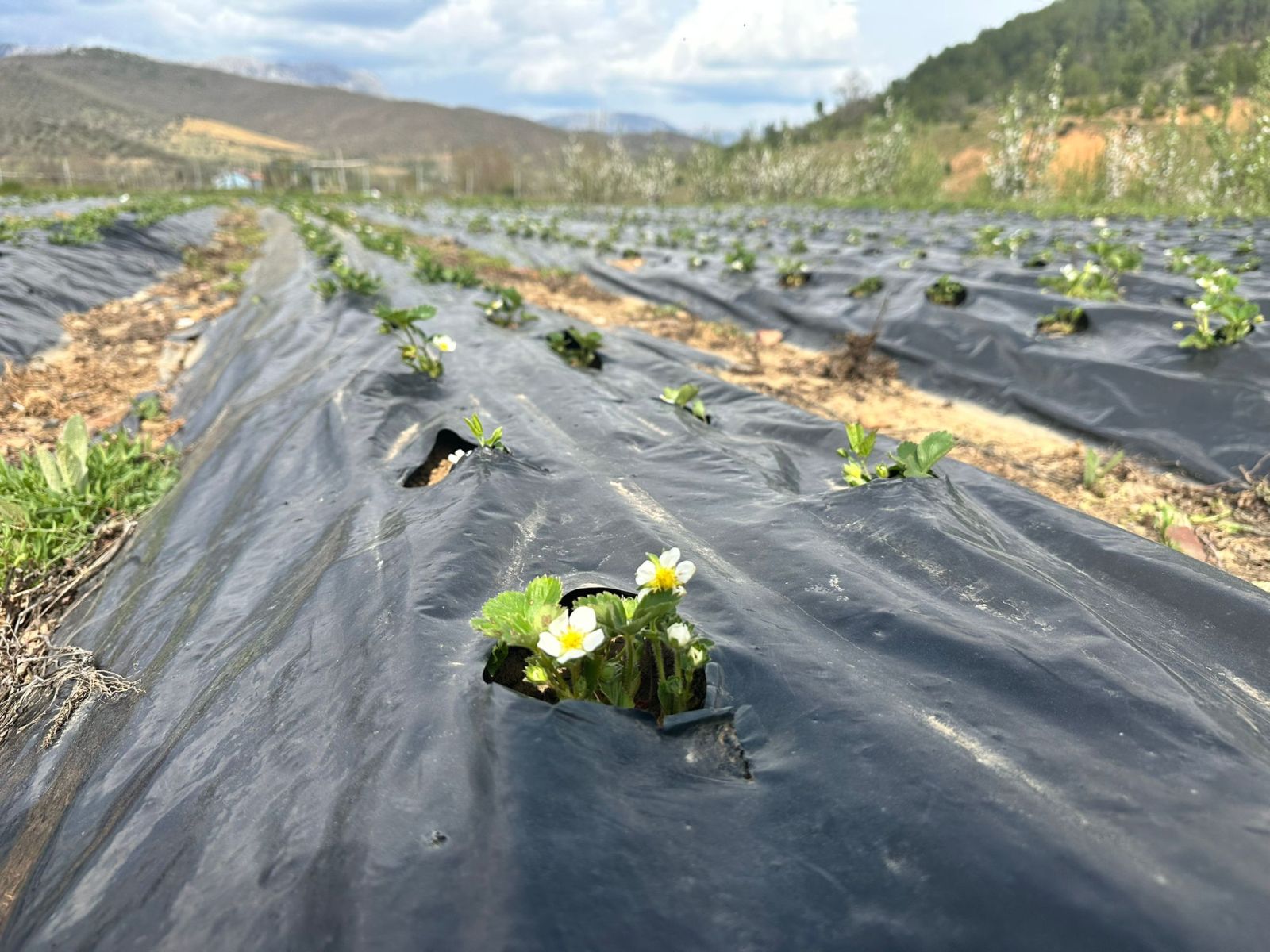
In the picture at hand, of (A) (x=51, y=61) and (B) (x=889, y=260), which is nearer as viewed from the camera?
(B) (x=889, y=260)

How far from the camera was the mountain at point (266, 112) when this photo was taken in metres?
80.1

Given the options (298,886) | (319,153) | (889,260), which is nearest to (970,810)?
(298,886)

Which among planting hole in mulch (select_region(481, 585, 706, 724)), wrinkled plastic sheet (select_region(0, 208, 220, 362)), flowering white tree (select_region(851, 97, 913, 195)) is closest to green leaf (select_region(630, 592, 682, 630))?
planting hole in mulch (select_region(481, 585, 706, 724))

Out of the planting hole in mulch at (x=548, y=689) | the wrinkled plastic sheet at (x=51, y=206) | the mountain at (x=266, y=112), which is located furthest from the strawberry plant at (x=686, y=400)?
the mountain at (x=266, y=112)

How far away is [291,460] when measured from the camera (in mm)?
3408

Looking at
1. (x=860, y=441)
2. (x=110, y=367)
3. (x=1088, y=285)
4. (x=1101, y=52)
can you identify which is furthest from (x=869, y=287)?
(x=1101, y=52)

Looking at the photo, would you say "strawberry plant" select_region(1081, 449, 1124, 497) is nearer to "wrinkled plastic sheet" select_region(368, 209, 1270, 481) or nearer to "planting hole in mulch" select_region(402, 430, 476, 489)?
"wrinkled plastic sheet" select_region(368, 209, 1270, 481)

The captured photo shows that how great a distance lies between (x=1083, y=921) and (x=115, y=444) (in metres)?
4.66

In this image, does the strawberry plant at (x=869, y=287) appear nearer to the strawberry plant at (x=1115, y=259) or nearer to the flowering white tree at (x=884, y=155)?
the strawberry plant at (x=1115, y=259)

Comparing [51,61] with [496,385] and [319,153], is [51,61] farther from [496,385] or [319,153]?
[496,385]

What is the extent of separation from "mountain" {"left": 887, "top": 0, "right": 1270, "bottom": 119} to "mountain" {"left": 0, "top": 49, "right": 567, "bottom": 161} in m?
43.3

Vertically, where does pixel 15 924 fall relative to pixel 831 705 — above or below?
below

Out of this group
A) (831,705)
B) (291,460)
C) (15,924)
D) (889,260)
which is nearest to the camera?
(15,924)

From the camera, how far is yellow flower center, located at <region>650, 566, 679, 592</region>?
1.40m
